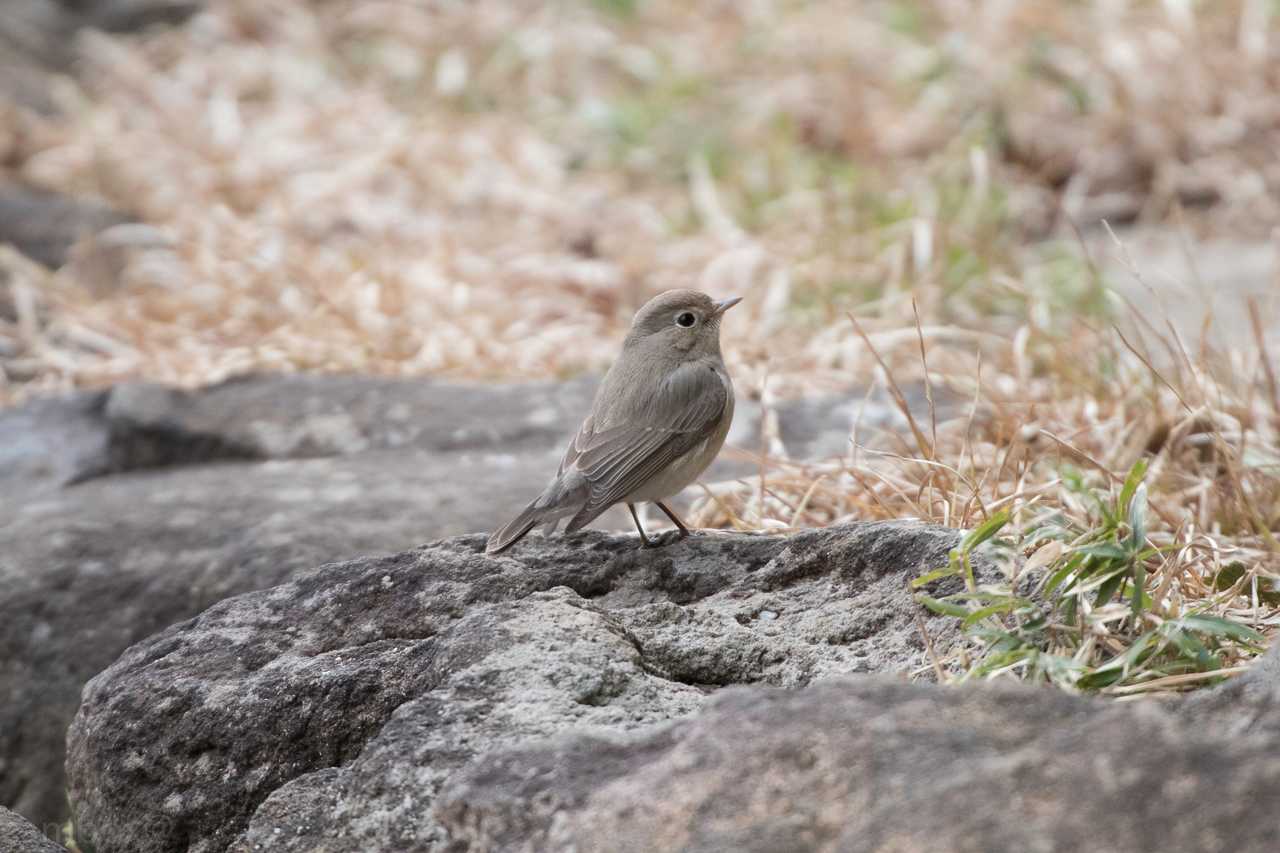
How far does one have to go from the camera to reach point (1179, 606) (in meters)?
2.61

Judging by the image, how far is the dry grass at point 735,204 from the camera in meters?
4.27

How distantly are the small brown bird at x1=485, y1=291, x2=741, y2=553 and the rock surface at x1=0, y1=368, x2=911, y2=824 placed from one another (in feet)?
2.18

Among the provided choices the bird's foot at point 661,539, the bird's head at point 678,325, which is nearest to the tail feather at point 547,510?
the bird's foot at point 661,539

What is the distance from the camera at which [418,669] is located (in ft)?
7.80

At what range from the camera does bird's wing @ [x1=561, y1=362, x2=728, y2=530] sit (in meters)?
3.20

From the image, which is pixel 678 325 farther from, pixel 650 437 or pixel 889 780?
pixel 889 780

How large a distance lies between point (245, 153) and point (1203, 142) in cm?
556

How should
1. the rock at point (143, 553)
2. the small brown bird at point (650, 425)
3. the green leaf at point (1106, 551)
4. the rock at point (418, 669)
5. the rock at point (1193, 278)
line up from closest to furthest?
the rock at point (418, 669), the green leaf at point (1106, 551), the small brown bird at point (650, 425), the rock at point (143, 553), the rock at point (1193, 278)

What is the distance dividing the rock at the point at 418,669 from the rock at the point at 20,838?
0.35 ft

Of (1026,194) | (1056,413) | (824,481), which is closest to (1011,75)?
(1026,194)

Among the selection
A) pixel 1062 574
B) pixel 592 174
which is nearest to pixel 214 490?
pixel 1062 574

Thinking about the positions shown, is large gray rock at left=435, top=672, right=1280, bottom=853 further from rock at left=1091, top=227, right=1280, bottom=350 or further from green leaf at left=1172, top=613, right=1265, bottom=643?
rock at left=1091, top=227, right=1280, bottom=350

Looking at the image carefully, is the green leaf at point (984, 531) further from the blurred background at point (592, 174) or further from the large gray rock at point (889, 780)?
the blurred background at point (592, 174)

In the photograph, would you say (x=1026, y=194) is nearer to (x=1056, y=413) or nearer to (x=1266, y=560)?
(x=1056, y=413)
